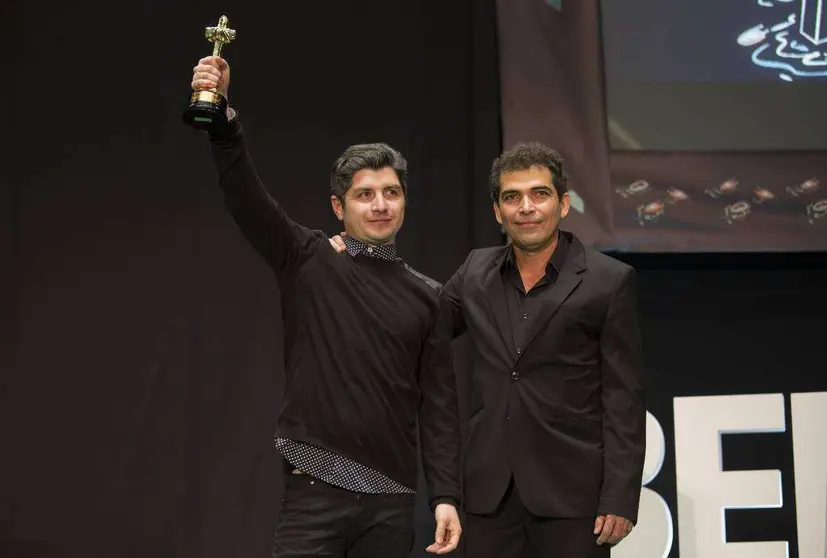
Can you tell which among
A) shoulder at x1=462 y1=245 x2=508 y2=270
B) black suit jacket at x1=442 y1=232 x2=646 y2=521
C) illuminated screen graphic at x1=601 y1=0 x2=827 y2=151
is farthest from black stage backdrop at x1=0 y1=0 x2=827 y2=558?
black suit jacket at x1=442 y1=232 x2=646 y2=521

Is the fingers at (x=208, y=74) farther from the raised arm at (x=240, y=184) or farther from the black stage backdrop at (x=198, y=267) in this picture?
the black stage backdrop at (x=198, y=267)

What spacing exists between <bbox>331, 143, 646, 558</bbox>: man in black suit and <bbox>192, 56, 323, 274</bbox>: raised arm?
161 millimetres

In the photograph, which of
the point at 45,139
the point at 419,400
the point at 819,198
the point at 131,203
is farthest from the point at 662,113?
the point at 45,139

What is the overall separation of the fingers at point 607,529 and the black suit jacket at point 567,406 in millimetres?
23

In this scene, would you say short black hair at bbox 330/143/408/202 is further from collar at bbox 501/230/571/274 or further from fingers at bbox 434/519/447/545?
fingers at bbox 434/519/447/545

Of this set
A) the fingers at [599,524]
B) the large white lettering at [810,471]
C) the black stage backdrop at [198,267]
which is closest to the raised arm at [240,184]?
the fingers at [599,524]

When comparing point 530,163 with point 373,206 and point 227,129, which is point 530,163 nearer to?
point 373,206

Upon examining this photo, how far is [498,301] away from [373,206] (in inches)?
15.9

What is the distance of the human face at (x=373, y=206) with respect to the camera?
205cm

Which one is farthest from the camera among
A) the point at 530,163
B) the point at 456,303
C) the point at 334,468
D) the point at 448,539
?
the point at 456,303

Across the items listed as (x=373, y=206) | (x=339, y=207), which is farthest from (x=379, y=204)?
(x=339, y=207)

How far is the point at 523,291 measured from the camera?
222cm

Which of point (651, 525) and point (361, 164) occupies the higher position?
point (361, 164)

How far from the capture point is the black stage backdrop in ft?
10.2
